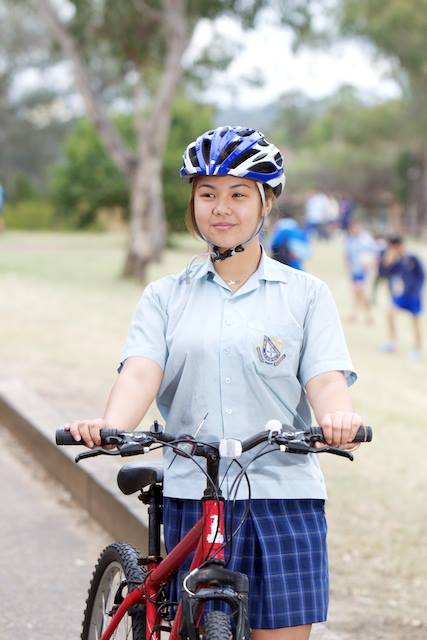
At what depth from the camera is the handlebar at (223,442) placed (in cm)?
275

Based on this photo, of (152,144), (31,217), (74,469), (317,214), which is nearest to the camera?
(74,469)

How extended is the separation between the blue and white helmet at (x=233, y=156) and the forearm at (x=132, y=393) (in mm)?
518

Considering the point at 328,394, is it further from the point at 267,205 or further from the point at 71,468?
the point at 71,468

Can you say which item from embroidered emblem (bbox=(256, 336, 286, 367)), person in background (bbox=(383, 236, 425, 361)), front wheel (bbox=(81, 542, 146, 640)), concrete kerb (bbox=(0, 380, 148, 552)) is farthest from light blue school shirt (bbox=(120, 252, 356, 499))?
person in background (bbox=(383, 236, 425, 361))

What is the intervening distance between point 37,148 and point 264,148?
2617 inches

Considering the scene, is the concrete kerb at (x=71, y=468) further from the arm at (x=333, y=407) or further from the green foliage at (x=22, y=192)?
the green foliage at (x=22, y=192)

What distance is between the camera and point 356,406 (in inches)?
445

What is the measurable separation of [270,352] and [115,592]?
2.89ft

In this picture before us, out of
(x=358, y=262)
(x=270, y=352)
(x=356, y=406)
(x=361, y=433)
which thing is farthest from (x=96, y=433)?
(x=358, y=262)

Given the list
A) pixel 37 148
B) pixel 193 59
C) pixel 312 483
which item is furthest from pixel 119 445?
pixel 37 148

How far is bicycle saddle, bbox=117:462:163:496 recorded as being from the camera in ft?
10.8

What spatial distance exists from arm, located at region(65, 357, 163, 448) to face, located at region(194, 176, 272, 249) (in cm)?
37

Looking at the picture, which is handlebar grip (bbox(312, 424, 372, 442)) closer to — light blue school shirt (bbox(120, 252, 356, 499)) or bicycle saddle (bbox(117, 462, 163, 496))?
light blue school shirt (bbox(120, 252, 356, 499))

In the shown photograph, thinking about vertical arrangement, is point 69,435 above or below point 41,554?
above
